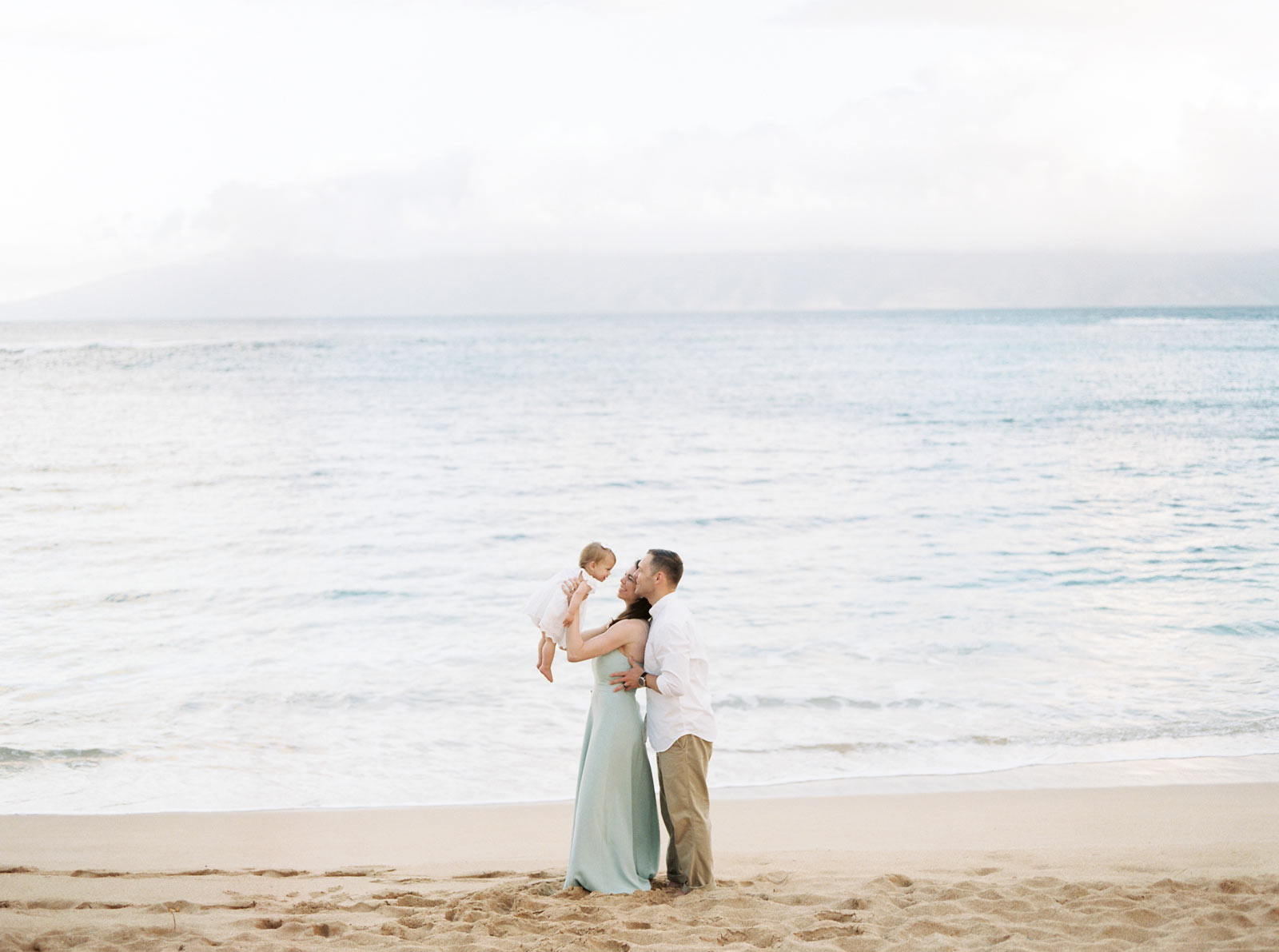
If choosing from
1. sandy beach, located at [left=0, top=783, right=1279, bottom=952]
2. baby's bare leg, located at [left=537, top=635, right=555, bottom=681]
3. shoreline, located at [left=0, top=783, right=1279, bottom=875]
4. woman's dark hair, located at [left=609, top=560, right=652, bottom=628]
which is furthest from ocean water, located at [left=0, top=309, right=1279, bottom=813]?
woman's dark hair, located at [left=609, top=560, right=652, bottom=628]

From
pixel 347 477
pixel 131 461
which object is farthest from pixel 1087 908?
pixel 131 461

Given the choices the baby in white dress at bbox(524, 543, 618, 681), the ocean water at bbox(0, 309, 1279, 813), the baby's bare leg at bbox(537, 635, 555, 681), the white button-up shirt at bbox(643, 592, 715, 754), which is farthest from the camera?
the ocean water at bbox(0, 309, 1279, 813)

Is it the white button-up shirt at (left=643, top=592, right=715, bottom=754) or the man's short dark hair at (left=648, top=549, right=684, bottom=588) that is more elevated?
the man's short dark hair at (left=648, top=549, right=684, bottom=588)

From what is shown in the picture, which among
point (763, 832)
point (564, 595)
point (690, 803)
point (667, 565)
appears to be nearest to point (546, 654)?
point (564, 595)

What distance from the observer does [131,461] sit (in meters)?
22.3

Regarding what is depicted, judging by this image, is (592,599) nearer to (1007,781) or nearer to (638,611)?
(1007,781)

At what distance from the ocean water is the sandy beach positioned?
2.59ft

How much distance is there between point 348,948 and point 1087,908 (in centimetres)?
318

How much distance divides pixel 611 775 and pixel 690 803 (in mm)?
411

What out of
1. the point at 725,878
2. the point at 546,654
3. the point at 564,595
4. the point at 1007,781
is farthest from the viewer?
the point at 1007,781

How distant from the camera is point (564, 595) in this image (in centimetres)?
470

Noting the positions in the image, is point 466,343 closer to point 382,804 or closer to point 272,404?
point 272,404

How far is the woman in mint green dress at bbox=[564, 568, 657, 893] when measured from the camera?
480cm

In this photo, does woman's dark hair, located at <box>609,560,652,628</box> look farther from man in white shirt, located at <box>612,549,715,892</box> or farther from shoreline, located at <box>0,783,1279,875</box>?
shoreline, located at <box>0,783,1279,875</box>
